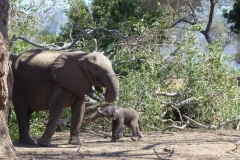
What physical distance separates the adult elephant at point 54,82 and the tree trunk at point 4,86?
2238mm

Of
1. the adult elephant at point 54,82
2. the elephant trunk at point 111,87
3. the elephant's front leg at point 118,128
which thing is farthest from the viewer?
the elephant's front leg at point 118,128

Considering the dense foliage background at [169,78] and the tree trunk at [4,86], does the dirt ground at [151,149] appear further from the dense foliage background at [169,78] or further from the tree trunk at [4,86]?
the dense foliage background at [169,78]

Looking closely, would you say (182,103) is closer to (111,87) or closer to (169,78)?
(169,78)

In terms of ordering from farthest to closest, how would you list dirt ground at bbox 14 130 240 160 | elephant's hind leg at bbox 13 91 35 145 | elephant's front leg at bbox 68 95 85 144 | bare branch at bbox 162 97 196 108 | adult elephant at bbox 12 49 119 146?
1. bare branch at bbox 162 97 196 108
2. elephant's front leg at bbox 68 95 85 144
3. elephant's hind leg at bbox 13 91 35 145
4. adult elephant at bbox 12 49 119 146
5. dirt ground at bbox 14 130 240 160

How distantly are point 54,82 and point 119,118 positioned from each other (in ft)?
5.05

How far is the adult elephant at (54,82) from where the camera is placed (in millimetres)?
8195

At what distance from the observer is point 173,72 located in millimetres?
11664

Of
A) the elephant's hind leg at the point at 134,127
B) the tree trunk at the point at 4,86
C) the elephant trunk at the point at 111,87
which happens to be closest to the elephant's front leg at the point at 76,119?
the elephant trunk at the point at 111,87

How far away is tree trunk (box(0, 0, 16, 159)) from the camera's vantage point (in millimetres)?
5688

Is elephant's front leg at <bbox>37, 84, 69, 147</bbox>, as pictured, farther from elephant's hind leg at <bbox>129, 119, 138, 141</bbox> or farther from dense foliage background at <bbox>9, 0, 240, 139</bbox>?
dense foliage background at <bbox>9, 0, 240, 139</bbox>

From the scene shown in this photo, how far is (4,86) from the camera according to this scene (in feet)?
19.7

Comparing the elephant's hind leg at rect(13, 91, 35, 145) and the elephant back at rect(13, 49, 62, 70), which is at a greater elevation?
the elephant back at rect(13, 49, 62, 70)

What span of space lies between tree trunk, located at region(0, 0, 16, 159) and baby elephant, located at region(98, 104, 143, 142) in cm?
336

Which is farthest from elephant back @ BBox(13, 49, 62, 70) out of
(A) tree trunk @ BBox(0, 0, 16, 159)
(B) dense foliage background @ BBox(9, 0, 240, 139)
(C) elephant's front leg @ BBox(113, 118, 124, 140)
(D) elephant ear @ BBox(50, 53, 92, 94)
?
(A) tree trunk @ BBox(0, 0, 16, 159)
